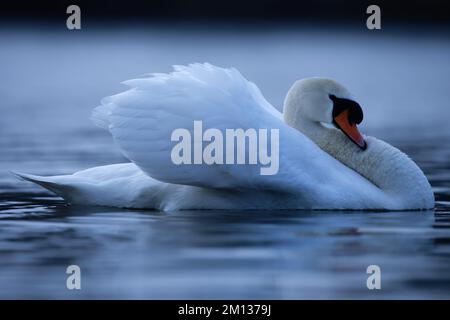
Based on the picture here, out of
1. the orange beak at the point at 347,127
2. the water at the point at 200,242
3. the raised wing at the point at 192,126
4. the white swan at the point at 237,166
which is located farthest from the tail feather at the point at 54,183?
the orange beak at the point at 347,127

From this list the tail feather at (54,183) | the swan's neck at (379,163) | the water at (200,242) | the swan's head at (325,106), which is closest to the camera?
the water at (200,242)

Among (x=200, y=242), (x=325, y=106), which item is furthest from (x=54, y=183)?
(x=325, y=106)

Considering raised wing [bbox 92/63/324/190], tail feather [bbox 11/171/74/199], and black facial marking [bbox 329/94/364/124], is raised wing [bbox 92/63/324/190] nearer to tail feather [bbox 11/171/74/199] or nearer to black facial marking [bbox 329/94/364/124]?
tail feather [bbox 11/171/74/199]

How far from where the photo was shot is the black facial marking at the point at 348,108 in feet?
35.9

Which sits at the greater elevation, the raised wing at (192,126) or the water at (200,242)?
the raised wing at (192,126)

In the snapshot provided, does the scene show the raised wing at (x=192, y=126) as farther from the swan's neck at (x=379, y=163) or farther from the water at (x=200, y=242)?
the swan's neck at (x=379, y=163)

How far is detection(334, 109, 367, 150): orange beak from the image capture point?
10930 millimetres

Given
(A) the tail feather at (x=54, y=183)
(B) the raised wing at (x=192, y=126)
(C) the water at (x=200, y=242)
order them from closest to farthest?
1. (C) the water at (x=200, y=242)
2. (B) the raised wing at (x=192, y=126)
3. (A) the tail feather at (x=54, y=183)

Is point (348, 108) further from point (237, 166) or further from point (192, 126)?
point (192, 126)

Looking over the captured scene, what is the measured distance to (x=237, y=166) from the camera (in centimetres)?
974

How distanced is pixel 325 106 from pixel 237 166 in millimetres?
1500

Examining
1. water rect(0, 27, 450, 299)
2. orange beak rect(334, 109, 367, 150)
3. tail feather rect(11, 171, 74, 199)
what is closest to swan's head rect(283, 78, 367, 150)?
orange beak rect(334, 109, 367, 150)
